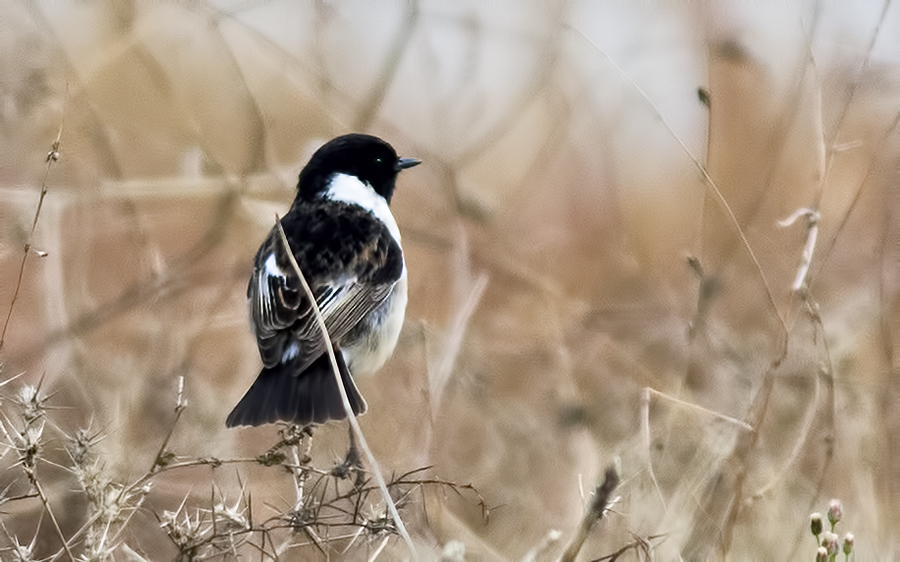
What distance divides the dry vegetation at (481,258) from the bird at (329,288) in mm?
305

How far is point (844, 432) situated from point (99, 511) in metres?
2.93

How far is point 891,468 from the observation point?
3473 millimetres

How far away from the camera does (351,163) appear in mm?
4285

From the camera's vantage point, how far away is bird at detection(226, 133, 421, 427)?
2.96m

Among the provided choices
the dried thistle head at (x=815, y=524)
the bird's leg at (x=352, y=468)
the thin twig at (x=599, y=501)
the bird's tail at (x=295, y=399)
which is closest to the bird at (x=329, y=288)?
the bird's tail at (x=295, y=399)

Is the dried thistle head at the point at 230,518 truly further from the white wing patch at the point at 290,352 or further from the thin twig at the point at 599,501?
the white wing patch at the point at 290,352

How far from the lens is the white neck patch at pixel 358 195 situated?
4.14 meters

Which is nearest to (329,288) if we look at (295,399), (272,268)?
(272,268)

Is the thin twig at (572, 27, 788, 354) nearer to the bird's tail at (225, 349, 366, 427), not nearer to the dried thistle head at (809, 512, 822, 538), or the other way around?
the dried thistle head at (809, 512, 822, 538)

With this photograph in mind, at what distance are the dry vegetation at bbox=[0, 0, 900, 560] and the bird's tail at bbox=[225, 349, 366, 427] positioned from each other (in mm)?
607

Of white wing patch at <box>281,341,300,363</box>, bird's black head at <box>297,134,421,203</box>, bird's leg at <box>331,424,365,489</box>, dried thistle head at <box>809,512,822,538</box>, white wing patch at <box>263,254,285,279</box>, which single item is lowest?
bird's leg at <box>331,424,365,489</box>

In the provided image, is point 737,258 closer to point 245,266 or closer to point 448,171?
point 448,171

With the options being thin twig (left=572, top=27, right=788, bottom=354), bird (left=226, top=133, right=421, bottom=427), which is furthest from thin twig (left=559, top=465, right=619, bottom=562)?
bird (left=226, top=133, right=421, bottom=427)

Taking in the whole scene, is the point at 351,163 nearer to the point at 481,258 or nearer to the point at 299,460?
the point at 481,258
